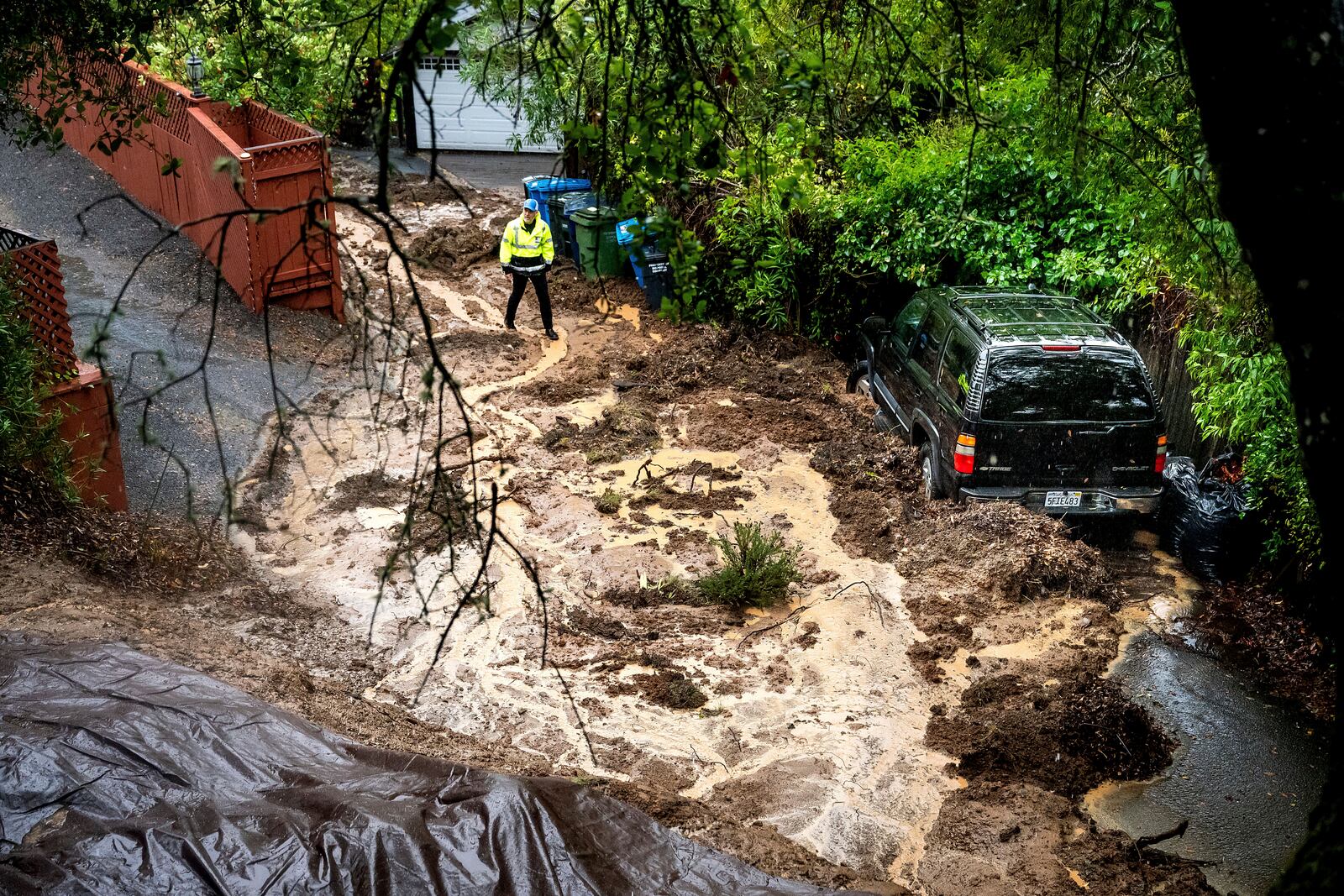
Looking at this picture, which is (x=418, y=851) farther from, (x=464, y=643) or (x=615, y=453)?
(x=615, y=453)

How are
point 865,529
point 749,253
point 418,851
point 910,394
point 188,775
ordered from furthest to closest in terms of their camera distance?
point 749,253
point 910,394
point 865,529
point 188,775
point 418,851

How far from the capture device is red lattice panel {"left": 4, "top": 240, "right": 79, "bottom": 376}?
8.36 metres

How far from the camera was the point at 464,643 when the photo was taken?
809 centimetres

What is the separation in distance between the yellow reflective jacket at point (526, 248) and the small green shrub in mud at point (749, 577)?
6259 mm

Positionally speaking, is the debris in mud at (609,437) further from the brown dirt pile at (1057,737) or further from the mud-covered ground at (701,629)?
the brown dirt pile at (1057,737)

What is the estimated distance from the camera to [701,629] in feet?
27.5

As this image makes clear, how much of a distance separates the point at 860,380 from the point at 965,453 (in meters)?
3.51

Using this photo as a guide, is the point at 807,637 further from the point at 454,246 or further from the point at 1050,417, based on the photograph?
the point at 454,246

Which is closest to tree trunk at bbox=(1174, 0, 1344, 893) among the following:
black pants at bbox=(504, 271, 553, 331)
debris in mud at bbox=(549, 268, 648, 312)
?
black pants at bbox=(504, 271, 553, 331)

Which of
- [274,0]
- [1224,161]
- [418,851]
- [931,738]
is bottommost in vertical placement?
[931,738]

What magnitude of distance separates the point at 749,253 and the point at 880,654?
6625 millimetres

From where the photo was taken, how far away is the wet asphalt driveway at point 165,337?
405 inches

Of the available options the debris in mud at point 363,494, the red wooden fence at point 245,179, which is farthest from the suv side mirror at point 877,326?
the red wooden fence at point 245,179

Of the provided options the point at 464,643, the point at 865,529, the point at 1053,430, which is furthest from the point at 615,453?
the point at 1053,430
